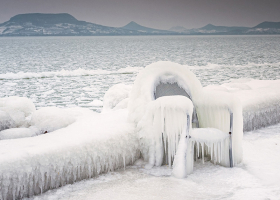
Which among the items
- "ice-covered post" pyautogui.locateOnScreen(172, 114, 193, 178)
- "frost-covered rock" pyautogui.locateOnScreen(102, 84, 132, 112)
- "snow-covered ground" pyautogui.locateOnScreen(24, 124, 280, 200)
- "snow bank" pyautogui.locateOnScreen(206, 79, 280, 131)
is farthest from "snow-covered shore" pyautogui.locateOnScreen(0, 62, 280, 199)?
"frost-covered rock" pyautogui.locateOnScreen(102, 84, 132, 112)

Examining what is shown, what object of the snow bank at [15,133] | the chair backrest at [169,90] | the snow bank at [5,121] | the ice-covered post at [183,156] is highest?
the chair backrest at [169,90]

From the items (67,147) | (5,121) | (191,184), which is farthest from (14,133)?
(191,184)

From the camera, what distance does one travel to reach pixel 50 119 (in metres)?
4.22

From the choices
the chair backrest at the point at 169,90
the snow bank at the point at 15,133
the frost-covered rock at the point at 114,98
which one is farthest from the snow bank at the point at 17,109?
the frost-covered rock at the point at 114,98

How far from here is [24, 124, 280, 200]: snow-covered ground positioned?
9.22 feet

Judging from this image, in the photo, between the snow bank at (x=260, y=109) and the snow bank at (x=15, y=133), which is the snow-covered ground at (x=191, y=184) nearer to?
the snow bank at (x=15, y=133)

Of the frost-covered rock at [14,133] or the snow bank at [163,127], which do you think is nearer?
the snow bank at [163,127]

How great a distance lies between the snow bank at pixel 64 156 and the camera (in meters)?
2.71

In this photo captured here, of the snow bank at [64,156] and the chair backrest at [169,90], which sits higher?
the chair backrest at [169,90]

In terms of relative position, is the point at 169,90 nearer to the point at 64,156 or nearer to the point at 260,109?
the point at 64,156

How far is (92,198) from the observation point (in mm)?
2811

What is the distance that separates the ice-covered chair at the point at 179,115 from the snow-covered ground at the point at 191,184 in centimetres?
22

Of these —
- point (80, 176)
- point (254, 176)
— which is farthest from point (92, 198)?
point (254, 176)

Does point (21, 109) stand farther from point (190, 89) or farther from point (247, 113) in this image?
point (247, 113)
